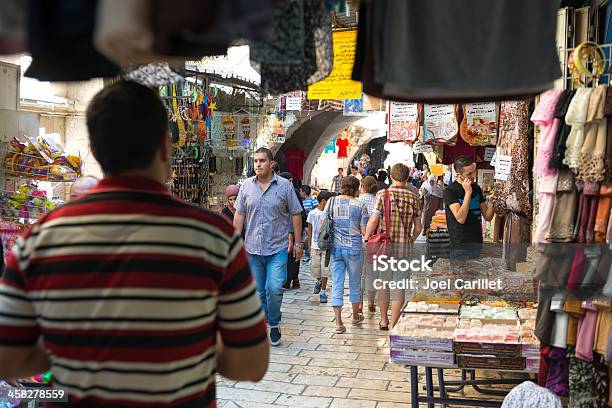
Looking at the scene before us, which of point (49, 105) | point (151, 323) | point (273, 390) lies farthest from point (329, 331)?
point (151, 323)

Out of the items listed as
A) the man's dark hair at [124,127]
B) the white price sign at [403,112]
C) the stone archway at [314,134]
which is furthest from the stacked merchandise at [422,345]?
the stone archway at [314,134]

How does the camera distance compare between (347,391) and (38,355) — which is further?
(347,391)

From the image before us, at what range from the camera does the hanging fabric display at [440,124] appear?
8.11m

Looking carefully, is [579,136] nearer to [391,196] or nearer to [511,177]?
[511,177]

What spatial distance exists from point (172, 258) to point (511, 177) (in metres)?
4.91

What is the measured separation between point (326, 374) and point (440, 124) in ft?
11.7

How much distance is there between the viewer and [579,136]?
137 inches

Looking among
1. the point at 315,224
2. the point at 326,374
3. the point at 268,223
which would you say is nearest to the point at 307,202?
the point at 315,224

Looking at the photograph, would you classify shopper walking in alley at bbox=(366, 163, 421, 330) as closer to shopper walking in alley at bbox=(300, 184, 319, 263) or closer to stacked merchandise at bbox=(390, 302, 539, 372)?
stacked merchandise at bbox=(390, 302, 539, 372)

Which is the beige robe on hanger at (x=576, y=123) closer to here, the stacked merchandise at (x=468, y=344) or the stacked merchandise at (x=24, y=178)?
the stacked merchandise at (x=468, y=344)

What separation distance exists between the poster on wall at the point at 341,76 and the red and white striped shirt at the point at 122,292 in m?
5.92

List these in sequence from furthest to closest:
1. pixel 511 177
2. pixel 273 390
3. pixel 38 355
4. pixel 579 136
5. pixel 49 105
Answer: pixel 49 105, pixel 511 177, pixel 273 390, pixel 579 136, pixel 38 355

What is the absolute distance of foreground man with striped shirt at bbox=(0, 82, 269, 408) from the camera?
68.6 inches

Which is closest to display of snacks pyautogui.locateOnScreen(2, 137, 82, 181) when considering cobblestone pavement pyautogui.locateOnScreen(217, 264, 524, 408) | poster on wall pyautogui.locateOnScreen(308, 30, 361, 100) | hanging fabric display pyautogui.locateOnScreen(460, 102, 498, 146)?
cobblestone pavement pyautogui.locateOnScreen(217, 264, 524, 408)
